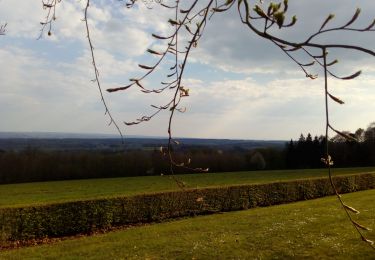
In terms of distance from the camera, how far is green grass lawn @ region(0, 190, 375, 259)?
538 inches

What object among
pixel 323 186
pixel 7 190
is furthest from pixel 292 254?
pixel 7 190

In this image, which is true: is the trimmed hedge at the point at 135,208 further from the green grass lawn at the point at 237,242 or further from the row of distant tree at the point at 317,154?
the row of distant tree at the point at 317,154

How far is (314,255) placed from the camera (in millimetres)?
13109

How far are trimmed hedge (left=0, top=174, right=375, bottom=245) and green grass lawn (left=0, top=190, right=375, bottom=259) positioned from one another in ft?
7.62

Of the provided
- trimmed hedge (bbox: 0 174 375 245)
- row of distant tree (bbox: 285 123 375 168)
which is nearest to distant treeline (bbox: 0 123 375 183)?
row of distant tree (bbox: 285 123 375 168)

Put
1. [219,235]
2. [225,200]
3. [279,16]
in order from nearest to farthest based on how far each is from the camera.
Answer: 1. [279,16]
2. [219,235]
3. [225,200]

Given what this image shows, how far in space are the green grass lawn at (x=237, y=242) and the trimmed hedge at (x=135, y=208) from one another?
7.62 ft

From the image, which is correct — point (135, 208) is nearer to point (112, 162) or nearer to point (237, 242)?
point (237, 242)

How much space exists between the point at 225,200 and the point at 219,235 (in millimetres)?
10984

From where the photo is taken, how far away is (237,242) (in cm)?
1550

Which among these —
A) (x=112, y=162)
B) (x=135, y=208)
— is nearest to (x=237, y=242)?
(x=135, y=208)

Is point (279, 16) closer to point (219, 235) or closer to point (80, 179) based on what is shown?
point (219, 235)

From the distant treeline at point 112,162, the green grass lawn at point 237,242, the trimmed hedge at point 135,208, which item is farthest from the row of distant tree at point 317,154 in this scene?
the green grass lawn at point 237,242

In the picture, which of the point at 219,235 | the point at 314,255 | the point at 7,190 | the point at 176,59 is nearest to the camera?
the point at 176,59
